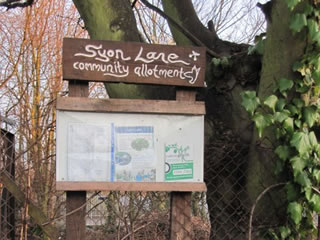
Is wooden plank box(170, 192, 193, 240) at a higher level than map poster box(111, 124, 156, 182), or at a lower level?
lower

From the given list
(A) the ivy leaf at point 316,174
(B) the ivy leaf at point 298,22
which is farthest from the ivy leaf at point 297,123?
(B) the ivy leaf at point 298,22

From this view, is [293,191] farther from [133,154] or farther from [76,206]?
[76,206]

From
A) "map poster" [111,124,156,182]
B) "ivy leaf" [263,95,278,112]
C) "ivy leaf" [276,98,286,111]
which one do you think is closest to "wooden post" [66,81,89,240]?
"map poster" [111,124,156,182]

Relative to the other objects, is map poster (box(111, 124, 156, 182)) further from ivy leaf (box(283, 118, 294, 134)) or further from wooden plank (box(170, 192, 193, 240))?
ivy leaf (box(283, 118, 294, 134))

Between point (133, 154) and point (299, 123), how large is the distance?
1.16 metres

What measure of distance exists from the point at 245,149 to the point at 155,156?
2.82ft

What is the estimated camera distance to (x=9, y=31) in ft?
32.8

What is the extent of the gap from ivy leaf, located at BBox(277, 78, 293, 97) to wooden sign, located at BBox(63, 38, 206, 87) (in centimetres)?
54

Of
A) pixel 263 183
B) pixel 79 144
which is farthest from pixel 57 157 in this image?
pixel 263 183

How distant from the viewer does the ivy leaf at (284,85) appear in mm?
2562

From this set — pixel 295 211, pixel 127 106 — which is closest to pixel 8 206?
pixel 127 106

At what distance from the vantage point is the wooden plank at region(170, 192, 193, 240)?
2639 mm

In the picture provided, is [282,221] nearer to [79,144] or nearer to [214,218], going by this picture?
[214,218]

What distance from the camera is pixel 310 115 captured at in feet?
8.36
